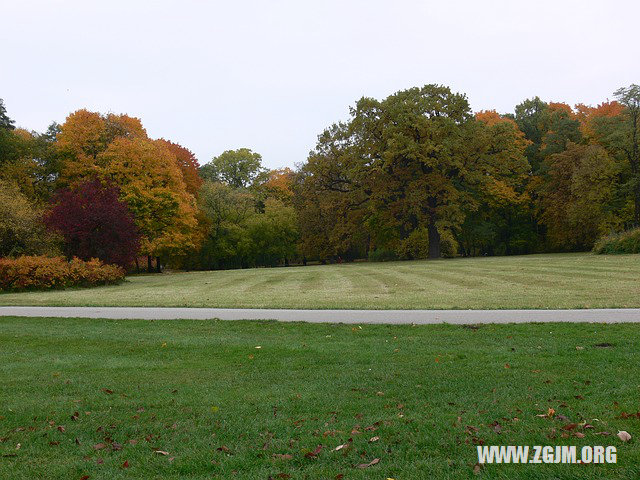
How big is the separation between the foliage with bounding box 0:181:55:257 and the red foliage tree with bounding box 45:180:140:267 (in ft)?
2.68

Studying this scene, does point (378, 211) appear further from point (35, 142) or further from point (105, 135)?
point (35, 142)

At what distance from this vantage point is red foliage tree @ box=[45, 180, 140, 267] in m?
26.5

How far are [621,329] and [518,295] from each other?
575 centimetres

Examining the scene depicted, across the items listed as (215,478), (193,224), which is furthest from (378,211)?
(215,478)

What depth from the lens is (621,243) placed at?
31.6 meters

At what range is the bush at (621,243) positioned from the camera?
30.6 m

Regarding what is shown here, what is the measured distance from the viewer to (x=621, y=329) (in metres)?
9.04

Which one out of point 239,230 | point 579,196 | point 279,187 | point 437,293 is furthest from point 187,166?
point 437,293

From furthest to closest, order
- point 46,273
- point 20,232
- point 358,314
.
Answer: point 20,232
point 46,273
point 358,314

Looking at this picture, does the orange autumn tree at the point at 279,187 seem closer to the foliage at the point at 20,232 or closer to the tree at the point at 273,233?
the tree at the point at 273,233

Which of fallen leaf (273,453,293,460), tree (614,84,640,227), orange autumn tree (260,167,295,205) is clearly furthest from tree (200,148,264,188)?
fallen leaf (273,453,293,460)

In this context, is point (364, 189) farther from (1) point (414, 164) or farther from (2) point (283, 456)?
(2) point (283, 456)

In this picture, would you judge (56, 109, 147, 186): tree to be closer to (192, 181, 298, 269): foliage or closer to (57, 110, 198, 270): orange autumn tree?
(57, 110, 198, 270): orange autumn tree

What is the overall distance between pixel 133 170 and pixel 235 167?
3353cm
